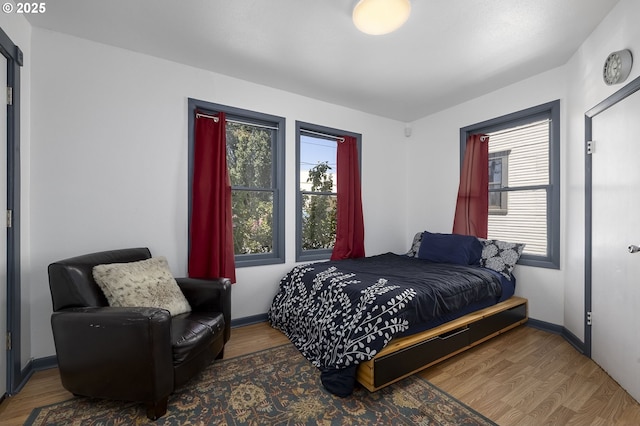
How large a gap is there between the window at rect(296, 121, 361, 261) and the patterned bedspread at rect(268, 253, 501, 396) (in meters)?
0.64

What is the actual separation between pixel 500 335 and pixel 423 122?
2.94 m

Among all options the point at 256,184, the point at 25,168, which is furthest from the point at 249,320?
the point at 25,168

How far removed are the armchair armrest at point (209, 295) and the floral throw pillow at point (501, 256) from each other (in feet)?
8.83

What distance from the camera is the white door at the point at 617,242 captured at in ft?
6.08

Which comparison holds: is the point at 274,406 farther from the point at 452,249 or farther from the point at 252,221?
the point at 452,249

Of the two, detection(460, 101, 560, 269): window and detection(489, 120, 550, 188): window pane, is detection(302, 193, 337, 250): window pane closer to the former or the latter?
detection(460, 101, 560, 269): window

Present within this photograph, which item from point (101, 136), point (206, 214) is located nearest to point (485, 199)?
point (206, 214)

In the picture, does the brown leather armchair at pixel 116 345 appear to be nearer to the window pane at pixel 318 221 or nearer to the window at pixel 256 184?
the window at pixel 256 184

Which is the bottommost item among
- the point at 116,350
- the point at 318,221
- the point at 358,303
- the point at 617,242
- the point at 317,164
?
the point at 116,350

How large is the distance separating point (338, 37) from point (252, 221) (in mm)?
1999

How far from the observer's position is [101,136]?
239 centimetres

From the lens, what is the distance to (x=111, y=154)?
7.97ft

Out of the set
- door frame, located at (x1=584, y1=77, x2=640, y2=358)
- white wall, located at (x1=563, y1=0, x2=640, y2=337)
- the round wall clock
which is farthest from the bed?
the round wall clock

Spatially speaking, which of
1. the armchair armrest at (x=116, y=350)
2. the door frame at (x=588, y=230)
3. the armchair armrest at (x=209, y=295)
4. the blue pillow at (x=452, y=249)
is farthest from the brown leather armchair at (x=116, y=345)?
the door frame at (x=588, y=230)
